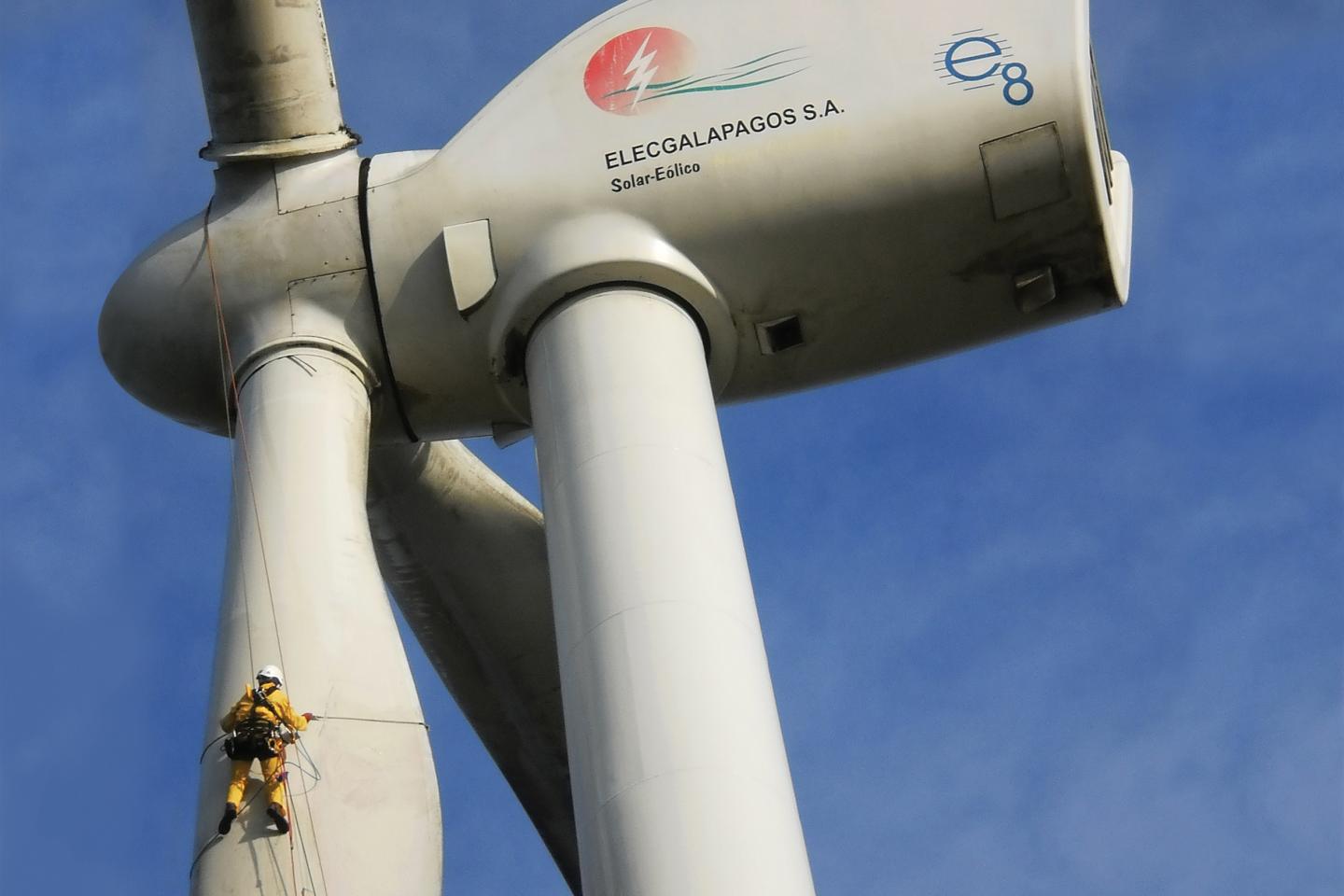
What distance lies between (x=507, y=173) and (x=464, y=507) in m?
4.31

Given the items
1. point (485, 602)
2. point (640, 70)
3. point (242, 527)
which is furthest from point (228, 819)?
point (640, 70)

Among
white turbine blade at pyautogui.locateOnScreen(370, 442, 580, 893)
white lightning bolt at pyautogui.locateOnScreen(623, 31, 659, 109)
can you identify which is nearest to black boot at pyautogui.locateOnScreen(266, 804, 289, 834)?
white turbine blade at pyautogui.locateOnScreen(370, 442, 580, 893)

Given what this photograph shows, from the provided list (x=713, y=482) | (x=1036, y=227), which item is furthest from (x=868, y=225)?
(x=713, y=482)

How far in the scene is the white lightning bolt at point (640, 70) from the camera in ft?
72.7

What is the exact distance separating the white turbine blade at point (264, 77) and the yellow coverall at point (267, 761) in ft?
21.9

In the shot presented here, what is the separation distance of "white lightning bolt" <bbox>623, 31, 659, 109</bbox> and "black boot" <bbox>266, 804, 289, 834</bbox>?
7.90 metres

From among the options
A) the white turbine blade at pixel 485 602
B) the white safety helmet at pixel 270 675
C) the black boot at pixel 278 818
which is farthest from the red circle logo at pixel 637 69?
the black boot at pixel 278 818

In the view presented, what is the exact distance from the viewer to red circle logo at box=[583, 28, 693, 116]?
22125 mm

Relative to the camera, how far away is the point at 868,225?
21344 mm

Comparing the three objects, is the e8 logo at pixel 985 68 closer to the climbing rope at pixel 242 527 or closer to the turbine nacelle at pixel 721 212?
the turbine nacelle at pixel 721 212

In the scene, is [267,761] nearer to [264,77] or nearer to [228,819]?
[228,819]

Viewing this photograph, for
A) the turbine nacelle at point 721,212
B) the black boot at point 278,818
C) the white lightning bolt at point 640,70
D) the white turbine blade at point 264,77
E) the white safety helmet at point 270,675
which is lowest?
the black boot at point 278,818

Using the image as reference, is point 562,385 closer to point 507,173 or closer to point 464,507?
point 507,173

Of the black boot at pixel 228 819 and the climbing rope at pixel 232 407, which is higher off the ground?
the climbing rope at pixel 232 407
